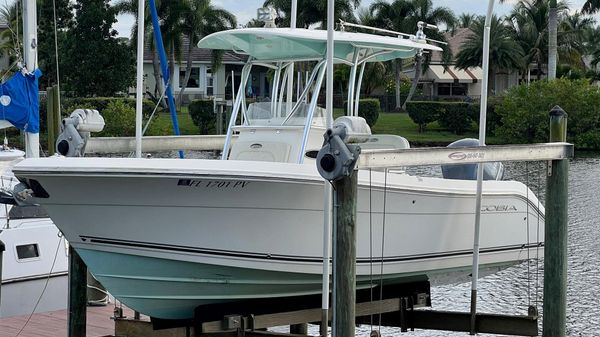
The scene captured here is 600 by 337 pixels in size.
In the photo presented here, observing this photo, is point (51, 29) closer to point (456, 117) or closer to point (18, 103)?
point (456, 117)

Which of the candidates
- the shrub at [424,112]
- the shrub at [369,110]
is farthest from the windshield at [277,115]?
the shrub at [424,112]

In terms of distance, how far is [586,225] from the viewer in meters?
26.4

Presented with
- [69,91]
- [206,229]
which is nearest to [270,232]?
[206,229]

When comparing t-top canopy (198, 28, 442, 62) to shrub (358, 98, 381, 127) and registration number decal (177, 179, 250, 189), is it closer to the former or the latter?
registration number decal (177, 179, 250, 189)

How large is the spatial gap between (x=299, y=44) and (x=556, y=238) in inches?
138

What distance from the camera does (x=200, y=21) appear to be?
60.2 meters

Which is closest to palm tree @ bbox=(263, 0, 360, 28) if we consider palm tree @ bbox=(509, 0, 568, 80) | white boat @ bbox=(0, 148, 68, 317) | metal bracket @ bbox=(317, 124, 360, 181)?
palm tree @ bbox=(509, 0, 568, 80)

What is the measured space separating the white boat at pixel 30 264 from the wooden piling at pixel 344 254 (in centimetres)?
613

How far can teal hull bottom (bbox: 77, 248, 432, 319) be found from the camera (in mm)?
10328

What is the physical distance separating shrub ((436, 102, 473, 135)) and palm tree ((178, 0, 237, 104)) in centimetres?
1510

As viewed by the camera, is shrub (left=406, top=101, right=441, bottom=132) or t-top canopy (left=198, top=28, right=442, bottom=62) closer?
t-top canopy (left=198, top=28, right=442, bottom=62)

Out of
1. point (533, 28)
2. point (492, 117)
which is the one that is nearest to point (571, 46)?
point (533, 28)

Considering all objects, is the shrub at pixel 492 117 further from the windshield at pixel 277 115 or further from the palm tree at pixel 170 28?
the windshield at pixel 277 115

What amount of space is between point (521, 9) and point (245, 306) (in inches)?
2683
